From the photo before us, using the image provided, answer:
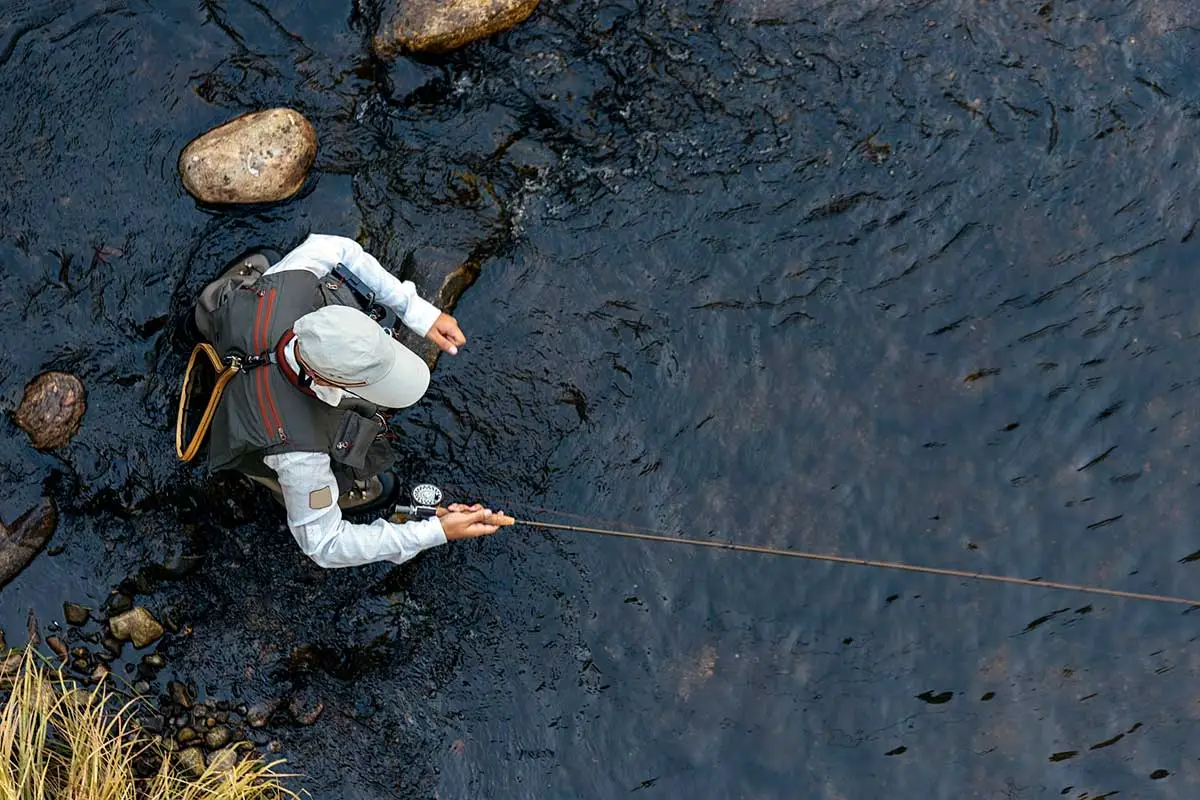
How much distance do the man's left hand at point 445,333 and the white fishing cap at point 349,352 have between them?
0.78 m

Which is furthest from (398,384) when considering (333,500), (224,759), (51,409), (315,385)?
(224,759)

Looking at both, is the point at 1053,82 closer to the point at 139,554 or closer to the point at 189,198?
the point at 189,198

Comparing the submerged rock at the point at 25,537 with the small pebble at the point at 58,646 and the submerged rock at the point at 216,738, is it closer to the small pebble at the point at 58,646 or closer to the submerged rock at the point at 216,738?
the small pebble at the point at 58,646

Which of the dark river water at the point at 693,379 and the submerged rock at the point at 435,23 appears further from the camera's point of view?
the submerged rock at the point at 435,23

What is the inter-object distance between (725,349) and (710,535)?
3.55 feet

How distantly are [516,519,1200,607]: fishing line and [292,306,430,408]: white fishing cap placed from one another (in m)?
1.73

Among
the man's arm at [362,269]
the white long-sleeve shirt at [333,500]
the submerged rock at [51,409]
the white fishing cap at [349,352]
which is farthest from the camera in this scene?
the submerged rock at [51,409]

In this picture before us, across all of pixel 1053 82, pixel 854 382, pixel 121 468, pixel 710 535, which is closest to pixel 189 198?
pixel 121 468

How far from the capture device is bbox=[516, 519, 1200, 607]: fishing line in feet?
18.6

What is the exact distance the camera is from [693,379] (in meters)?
5.96

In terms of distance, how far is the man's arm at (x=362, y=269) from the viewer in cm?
478

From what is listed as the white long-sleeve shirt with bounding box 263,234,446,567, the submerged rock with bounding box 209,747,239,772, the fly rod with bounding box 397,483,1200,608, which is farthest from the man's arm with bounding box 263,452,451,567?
the submerged rock with bounding box 209,747,239,772

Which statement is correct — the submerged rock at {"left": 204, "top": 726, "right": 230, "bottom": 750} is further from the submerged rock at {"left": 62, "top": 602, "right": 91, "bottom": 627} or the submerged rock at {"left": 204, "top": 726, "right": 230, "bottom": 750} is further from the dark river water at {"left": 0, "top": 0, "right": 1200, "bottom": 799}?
the submerged rock at {"left": 62, "top": 602, "right": 91, "bottom": 627}

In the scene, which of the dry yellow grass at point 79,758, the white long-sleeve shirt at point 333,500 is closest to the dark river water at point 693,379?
the dry yellow grass at point 79,758
